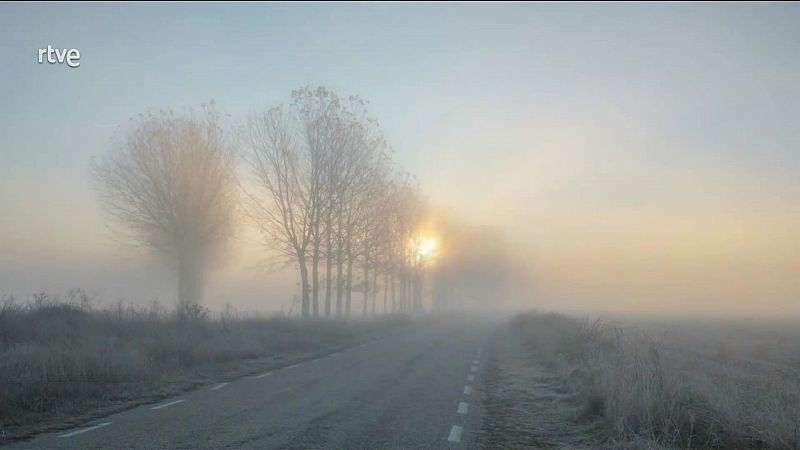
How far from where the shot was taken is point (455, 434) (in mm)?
8672

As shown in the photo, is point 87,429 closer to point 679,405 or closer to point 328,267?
point 679,405

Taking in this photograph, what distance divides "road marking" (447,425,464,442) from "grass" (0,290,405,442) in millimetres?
5829

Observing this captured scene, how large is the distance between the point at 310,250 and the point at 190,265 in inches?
331

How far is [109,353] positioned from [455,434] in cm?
932

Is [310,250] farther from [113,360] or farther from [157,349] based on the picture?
[113,360]

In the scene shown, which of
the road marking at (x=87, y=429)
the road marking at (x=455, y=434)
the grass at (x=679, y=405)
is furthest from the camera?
the road marking at (x=455, y=434)

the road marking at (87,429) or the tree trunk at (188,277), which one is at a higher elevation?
the tree trunk at (188,277)

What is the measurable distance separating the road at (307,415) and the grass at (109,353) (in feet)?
3.53

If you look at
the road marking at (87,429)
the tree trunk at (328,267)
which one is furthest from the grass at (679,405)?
the tree trunk at (328,267)

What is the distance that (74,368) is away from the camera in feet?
39.1

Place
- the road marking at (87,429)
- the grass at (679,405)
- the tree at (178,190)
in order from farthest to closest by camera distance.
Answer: the tree at (178,190) → the road marking at (87,429) → the grass at (679,405)

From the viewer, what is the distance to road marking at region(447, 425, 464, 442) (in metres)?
8.34

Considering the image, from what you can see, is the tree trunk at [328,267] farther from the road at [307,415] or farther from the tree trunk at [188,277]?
the road at [307,415]

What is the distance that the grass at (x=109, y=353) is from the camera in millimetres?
10000
